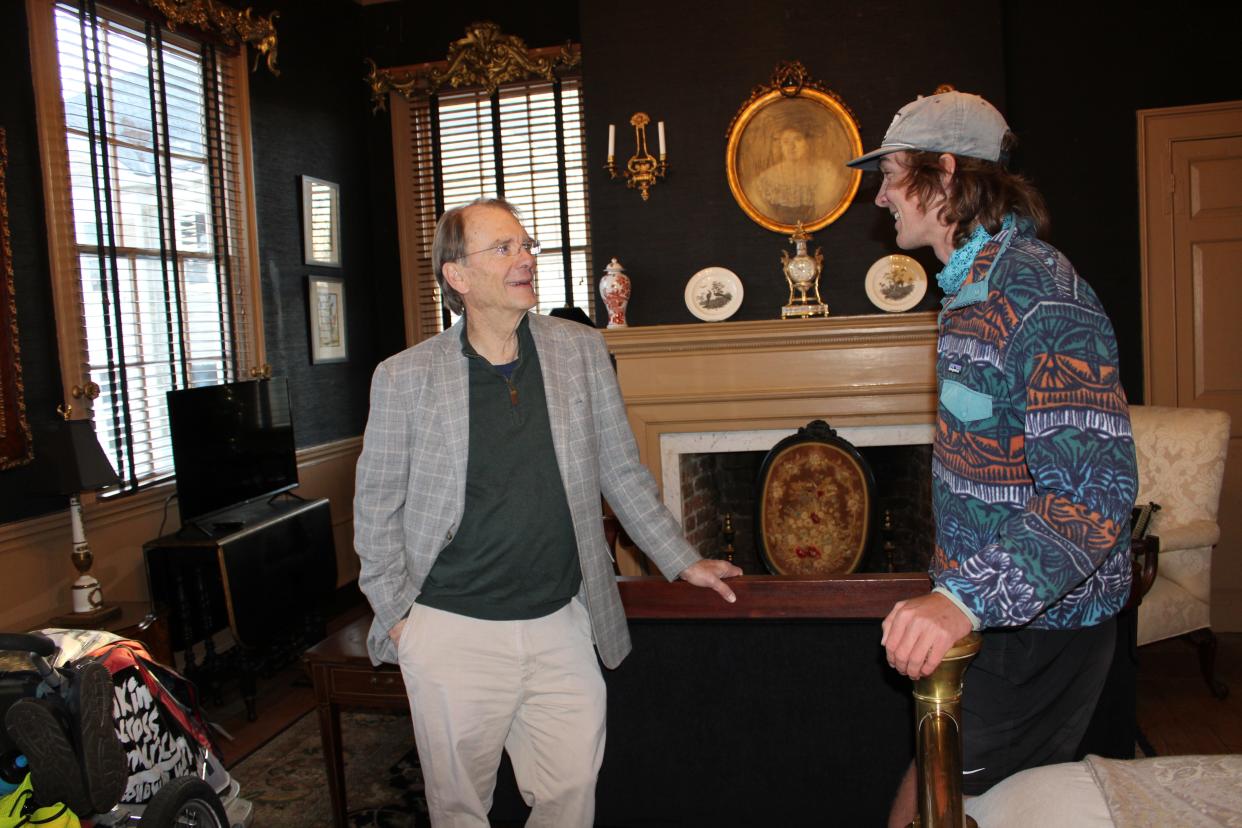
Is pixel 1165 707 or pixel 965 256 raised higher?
pixel 965 256

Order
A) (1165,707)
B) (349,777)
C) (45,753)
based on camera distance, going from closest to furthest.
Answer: (45,753) < (349,777) < (1165,707)

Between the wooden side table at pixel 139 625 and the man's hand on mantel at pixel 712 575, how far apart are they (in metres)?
2.21

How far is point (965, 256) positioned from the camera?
1.42 m

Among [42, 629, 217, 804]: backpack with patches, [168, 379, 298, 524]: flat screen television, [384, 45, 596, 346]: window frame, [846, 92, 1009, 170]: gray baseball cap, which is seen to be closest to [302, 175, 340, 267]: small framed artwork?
[384, 45, 596, 346]: window frame

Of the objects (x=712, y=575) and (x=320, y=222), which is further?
(x=320, y=222)

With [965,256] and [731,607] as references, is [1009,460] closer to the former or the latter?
[965,256]

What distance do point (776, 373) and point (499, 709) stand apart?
119 inches

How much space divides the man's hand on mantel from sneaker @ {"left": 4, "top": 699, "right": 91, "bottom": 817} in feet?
3.84

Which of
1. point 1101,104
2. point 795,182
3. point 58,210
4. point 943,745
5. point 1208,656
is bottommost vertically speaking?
point 1208,656

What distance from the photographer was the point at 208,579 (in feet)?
12.4

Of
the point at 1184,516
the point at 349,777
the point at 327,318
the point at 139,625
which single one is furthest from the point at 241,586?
the point at 1184,516

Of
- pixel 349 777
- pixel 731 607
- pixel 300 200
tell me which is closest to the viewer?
pixel 731 607

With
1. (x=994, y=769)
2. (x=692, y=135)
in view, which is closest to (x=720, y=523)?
(x=692, y=135)

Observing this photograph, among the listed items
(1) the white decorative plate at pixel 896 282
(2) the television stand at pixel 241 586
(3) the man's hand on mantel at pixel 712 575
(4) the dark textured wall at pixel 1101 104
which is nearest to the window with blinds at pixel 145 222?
(2) the television stand at pixel 241 586
